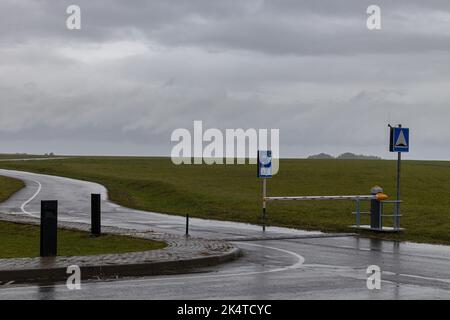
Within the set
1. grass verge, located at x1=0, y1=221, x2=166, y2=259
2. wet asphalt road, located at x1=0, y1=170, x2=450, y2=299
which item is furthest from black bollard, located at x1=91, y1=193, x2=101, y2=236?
wet asphalt road, located at x1=0, y1=170, x2=450, y2=299

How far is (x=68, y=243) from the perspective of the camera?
18.3 metres

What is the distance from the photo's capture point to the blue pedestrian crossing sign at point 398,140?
23750 millimetres

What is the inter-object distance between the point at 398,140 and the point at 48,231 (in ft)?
40.7

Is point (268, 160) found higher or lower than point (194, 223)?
higher

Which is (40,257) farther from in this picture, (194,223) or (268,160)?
(268,160)

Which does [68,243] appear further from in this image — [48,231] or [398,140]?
[398,140]

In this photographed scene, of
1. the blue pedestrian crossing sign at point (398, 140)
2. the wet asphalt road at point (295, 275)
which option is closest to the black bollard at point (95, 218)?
the wet asphalt road at point (295, 275)

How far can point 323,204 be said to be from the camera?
3612 cm

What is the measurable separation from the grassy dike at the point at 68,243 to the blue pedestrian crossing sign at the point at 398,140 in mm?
8890

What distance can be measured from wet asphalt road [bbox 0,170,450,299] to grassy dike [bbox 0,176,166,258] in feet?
8.58

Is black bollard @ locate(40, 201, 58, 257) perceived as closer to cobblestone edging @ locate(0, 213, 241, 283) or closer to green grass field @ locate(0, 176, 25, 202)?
cobblestone edging @ locate(0, 213, 241, 283)
